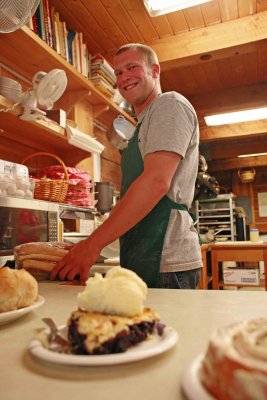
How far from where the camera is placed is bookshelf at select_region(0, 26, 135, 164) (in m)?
2.02

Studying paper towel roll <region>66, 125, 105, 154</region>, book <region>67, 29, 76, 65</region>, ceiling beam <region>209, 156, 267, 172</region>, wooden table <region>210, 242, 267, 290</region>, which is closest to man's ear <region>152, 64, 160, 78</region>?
paper towel roll <region>66, 125, 105, 154</region>

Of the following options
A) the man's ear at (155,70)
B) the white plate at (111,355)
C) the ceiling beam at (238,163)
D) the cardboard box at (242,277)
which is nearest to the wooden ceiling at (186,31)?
the man's ear at (155,70)

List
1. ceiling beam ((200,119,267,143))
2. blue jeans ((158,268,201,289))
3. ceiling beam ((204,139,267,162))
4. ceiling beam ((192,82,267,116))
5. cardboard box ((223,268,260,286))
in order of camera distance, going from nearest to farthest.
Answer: blue jeans ((158,268,201,289)) < cardboard box ((223,268,260,286)) < ceiling beam ((192,82,267,116)) < ceiling beam ((200,119,267,143)) < ceiling beam ((204,139,267,162))

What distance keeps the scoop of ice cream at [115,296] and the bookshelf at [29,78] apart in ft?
4.94

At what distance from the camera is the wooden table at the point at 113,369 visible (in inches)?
14.3

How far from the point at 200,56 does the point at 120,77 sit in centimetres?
160

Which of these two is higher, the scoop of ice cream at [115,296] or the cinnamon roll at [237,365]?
the scoop of ice cream at [115,296]

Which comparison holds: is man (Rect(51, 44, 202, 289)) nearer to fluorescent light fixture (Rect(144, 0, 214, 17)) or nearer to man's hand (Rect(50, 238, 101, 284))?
man's hand (Rect(50, 238, 101, 284))

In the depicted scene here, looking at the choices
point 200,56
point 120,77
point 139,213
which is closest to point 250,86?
point 200,56

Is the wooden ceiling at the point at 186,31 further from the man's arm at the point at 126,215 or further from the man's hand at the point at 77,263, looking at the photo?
the man's hand at the point at 77,263

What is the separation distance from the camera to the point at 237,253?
4043 millimetres

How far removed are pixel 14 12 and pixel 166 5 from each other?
109 cm

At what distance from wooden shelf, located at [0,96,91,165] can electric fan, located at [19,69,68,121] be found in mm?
51

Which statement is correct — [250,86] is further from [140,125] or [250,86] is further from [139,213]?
[139,213]
